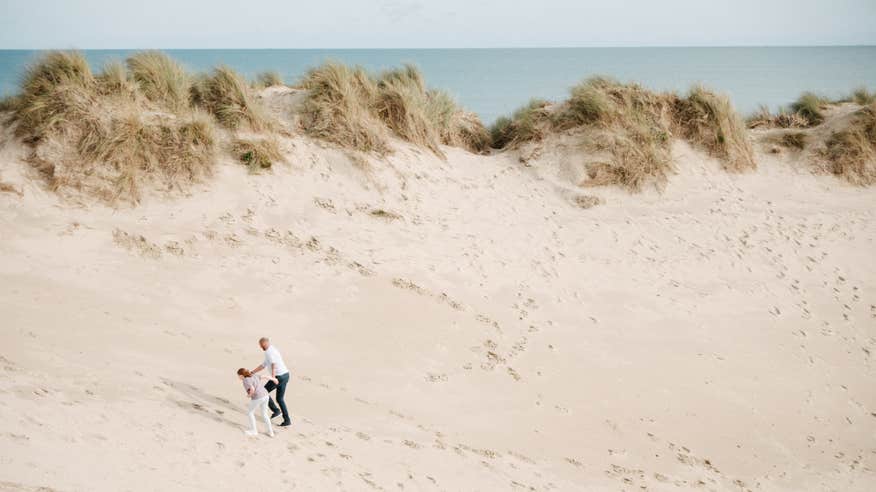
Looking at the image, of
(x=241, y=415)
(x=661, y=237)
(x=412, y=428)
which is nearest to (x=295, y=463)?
(x=241, y=415)

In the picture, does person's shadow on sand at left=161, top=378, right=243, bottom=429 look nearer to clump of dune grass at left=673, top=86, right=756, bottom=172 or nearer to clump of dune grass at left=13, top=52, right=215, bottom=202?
clump of dune grass at left=13, top=52, right=215, bottom=202

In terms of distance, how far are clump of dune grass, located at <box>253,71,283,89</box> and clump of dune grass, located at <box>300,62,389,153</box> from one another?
5.62 feet

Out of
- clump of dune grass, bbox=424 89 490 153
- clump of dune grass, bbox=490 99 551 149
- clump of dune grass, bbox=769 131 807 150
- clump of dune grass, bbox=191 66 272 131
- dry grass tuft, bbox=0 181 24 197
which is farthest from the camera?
clump of dune grass, bbox=769 131 807 150

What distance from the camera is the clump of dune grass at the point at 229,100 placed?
12.4 metres

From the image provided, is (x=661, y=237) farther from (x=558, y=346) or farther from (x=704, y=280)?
(x=558, y=346)

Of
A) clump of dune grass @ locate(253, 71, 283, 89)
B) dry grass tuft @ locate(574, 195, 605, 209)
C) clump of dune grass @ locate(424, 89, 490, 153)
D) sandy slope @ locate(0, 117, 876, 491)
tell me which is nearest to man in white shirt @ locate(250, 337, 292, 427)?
sandy slope @ locate(0, 117, 876, 491)

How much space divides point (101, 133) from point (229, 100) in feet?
7.39

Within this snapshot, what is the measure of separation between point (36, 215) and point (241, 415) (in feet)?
17.2

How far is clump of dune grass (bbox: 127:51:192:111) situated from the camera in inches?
482

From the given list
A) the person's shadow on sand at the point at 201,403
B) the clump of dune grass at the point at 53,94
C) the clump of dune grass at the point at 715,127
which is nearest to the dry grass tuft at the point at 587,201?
the clump of dune grass at the point at 715,127

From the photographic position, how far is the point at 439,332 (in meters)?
9.62

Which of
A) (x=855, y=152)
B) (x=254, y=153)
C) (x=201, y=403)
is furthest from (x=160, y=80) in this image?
(x=855, y=152)

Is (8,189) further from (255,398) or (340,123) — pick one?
(255,398)

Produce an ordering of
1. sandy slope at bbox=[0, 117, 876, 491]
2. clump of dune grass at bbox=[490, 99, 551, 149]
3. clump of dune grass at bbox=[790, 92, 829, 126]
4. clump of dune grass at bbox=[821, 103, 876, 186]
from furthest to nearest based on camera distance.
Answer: clump of dune grass at bbox=[790, 92, 829, 126]
clump of dune grass at bbox=[821, 103, 876, 186]
clump of dune grass at bbox=[490, 99, 551, 149]
sandy slope at bbox=[0, 117, 876, 491]
